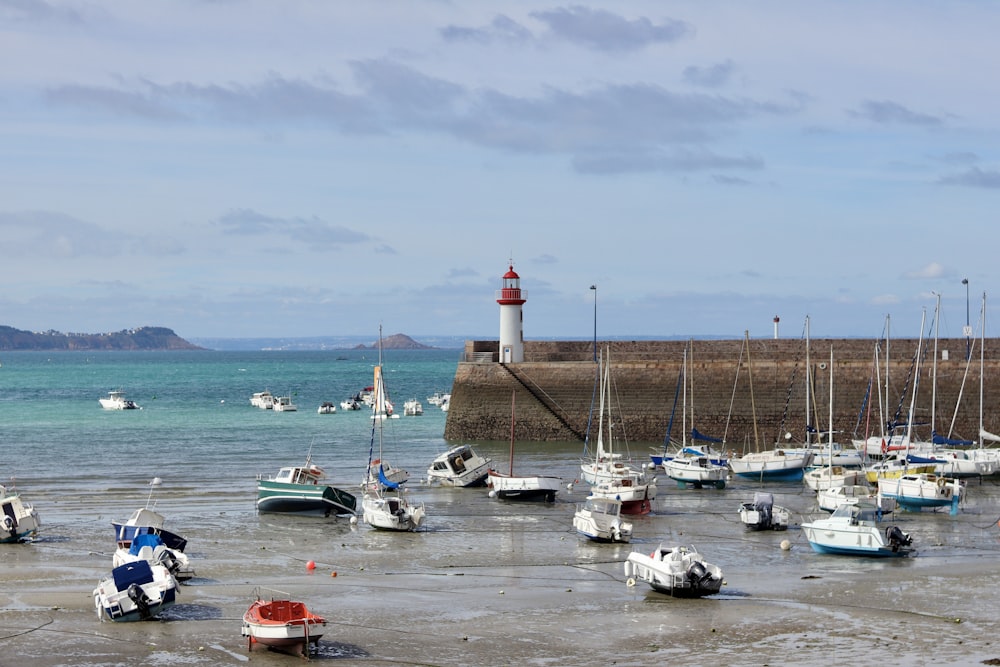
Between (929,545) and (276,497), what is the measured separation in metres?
16.8

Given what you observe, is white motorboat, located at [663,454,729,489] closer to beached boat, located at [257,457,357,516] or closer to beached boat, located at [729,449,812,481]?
beached boat, located at [729,449,812,481]

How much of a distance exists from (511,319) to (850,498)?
25.7 metres

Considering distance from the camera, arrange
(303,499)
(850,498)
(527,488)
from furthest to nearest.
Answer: (527,488)
(303,499)
(850,498)

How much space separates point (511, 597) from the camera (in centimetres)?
2436

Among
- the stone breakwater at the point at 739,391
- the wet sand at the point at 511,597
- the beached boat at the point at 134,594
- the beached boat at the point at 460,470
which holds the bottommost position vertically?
the wet sand at the point at 511,597

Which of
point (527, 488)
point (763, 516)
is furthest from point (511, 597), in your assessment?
point (527, 488)

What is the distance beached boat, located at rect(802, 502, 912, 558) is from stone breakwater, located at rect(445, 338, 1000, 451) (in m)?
20.7

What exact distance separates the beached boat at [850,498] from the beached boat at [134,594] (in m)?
17.5

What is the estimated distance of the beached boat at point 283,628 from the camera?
19.9 metres

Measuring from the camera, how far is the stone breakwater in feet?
165

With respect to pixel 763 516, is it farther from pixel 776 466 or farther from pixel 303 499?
pixel 303 499

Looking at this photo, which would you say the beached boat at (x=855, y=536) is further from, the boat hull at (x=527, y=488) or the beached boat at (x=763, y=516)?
the boat hull at (x=527, y=488)

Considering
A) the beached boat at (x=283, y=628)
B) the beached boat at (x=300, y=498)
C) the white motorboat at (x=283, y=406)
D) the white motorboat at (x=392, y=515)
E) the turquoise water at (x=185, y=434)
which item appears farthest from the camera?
the white motorboat at (x=283, y=406)

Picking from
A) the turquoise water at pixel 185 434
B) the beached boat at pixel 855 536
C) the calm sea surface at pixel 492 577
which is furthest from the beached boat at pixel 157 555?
the turquoise water at pixel 185 434
